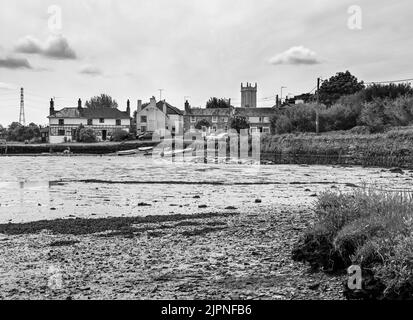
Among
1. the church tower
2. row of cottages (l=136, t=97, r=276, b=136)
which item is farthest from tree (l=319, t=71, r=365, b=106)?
the church tower

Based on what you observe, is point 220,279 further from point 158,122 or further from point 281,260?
point 158,122

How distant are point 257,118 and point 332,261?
372 ft

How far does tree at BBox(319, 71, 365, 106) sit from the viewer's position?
93188mm

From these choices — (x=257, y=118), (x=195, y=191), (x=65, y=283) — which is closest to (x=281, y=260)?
(x=65, y=283)

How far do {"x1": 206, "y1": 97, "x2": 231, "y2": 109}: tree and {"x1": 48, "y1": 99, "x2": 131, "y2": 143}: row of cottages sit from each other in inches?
1350

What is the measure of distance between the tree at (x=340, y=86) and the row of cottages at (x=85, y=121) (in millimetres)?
42134

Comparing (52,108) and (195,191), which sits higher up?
(52,108)

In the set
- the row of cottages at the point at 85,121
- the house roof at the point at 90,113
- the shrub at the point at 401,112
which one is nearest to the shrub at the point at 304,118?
the shrub at the point at 401,112

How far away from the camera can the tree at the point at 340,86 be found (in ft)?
306

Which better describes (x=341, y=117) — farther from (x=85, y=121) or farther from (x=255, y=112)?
(x=85, y=121)

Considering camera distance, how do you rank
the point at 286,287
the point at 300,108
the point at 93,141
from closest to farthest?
the point at 286,287, the point at 300,108, the point at 93,141

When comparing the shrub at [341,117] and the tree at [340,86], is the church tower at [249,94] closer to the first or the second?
the tree at [340,86]

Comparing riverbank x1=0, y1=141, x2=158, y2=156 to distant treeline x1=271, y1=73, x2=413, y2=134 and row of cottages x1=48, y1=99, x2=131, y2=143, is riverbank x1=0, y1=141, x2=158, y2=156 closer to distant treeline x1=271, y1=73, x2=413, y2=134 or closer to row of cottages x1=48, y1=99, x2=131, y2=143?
row of cottages x1=48, y1=99, x2=131, y2=143
